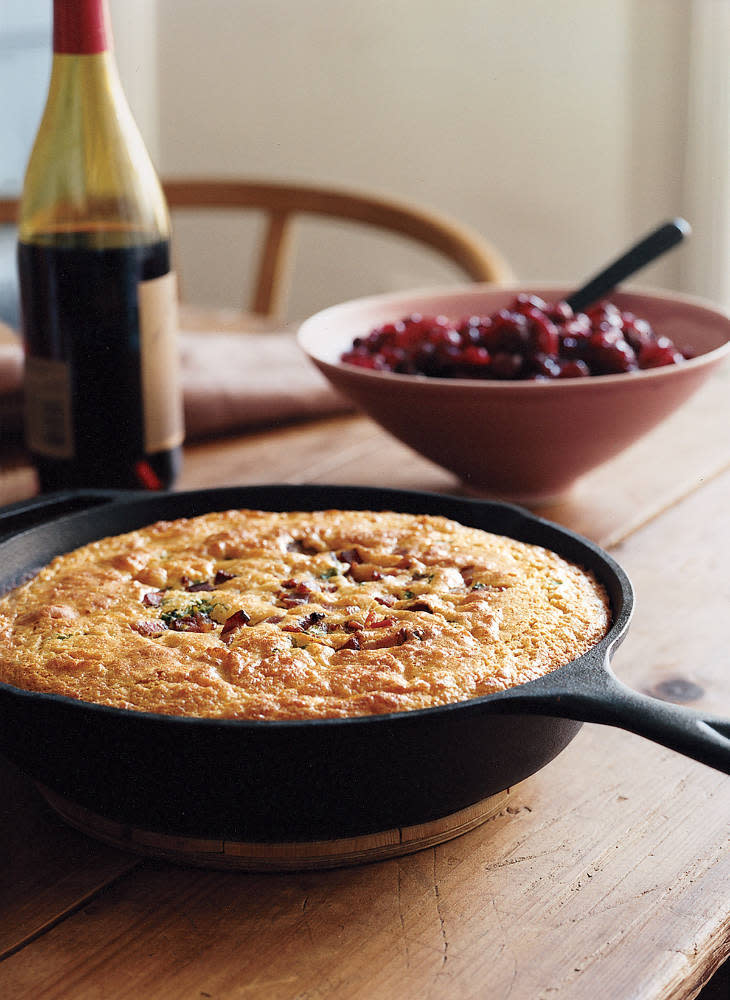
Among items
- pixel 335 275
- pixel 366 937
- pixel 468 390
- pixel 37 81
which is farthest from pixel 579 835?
pixel 37 81

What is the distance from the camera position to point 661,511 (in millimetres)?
1352

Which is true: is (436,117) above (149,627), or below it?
above

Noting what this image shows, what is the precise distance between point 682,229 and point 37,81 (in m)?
4.23

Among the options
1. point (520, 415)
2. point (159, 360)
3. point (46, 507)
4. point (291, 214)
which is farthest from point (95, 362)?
point (291, 214)

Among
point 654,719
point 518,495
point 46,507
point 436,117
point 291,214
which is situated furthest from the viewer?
point 436,117

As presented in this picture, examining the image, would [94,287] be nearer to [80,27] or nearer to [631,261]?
[80,27]

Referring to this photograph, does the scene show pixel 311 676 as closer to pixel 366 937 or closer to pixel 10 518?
pixel 366 937

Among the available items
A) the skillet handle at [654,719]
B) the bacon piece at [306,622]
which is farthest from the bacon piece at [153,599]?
the skillet handle at [654,719]

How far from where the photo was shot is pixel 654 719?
62cm

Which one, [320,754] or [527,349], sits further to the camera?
[527,349]

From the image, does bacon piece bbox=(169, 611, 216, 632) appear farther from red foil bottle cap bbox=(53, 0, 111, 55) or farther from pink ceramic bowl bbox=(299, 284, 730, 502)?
red foil bottle cap bbox=(53, 0, 111, 55)

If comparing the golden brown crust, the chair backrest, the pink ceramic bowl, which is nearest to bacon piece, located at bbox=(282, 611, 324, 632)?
the golden brown crust

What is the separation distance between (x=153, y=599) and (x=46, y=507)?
0.82 feet

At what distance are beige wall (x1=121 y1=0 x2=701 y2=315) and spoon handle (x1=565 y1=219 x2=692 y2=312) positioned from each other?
1.85 m
